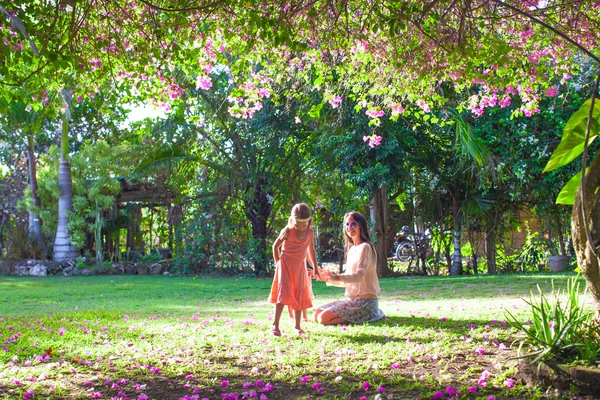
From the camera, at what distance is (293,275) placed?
6.17 m

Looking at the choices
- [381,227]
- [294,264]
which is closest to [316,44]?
[294,264]

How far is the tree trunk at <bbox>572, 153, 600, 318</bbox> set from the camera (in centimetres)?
404

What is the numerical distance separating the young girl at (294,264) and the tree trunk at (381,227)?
9.11 m

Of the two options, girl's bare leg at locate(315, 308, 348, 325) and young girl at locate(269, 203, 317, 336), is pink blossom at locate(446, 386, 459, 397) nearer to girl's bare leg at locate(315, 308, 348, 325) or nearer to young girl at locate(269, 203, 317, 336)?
young girl at locate(269, 203, 317, 336)

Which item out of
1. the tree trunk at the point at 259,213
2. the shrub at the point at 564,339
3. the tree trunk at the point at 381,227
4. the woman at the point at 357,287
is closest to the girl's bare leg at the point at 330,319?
the woman at the point at 357,287

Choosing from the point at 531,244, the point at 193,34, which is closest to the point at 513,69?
the point at 193,34

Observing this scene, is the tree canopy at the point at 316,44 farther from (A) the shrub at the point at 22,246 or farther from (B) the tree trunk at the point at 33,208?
(B) the tree trunk at the point at 33,208

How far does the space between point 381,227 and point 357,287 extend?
28.9 feet

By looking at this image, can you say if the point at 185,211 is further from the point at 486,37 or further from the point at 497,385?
the point at 497,385

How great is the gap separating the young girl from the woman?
44 centimetres

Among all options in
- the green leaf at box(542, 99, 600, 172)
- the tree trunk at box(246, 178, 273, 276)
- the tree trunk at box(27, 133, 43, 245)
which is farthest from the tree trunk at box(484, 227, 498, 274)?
the tree trunk at box(27, 133, 43, 245)

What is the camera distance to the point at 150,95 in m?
6.98

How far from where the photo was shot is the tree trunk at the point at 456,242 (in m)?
15.4

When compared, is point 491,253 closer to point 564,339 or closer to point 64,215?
point 64,215
